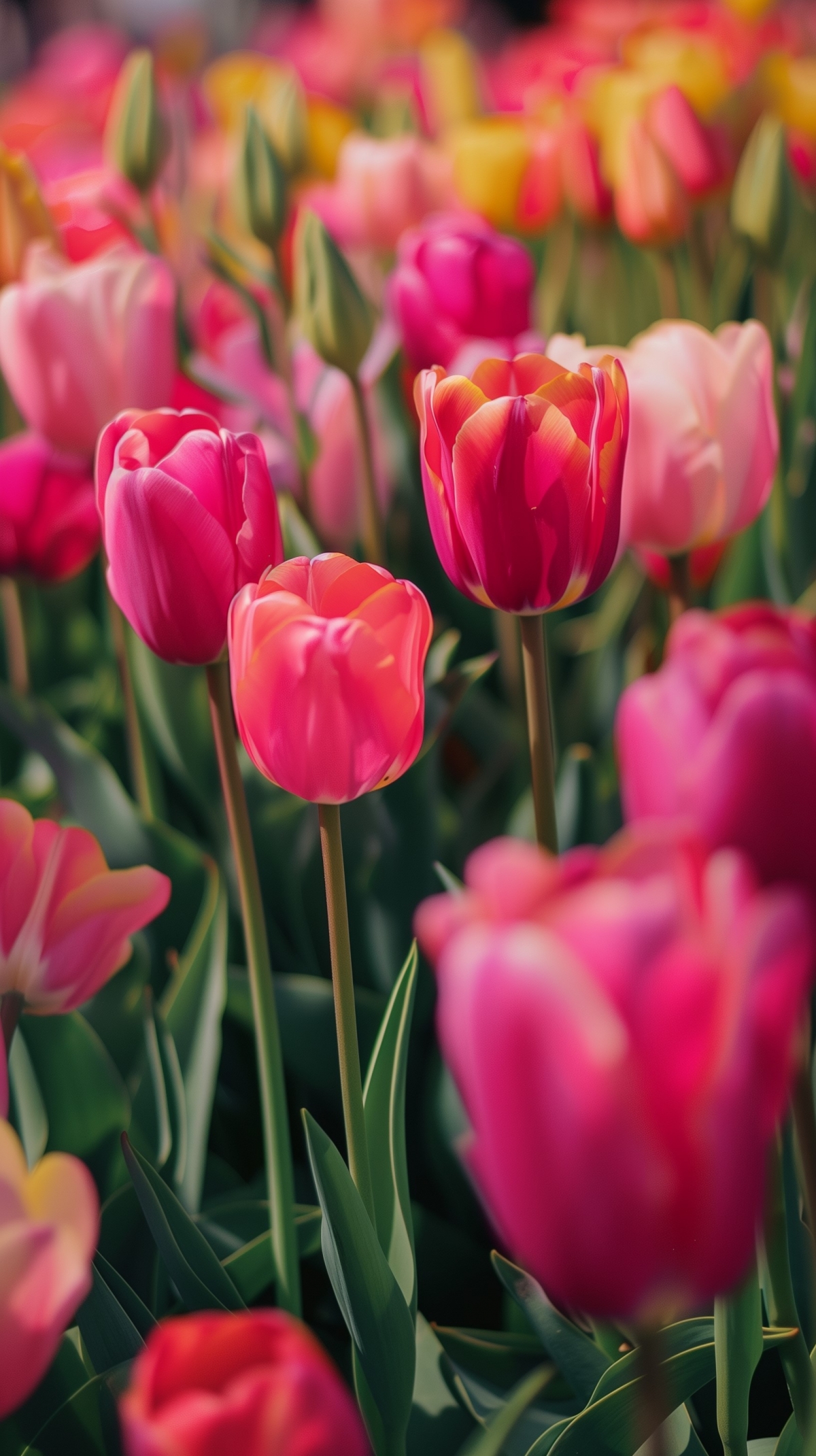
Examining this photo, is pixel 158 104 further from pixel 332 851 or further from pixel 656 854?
pixel 656 854

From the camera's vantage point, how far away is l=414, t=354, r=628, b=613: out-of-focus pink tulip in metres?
0.43

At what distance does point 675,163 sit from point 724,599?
0.41 metres

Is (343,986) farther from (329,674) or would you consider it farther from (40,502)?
(40,502)

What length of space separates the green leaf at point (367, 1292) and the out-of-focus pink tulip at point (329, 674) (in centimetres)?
12

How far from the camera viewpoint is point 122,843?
28.5 inches

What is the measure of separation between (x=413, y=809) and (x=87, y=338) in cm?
31

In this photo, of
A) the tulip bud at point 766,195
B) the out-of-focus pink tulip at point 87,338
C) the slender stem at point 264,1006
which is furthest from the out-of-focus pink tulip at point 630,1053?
the tulip bud at point 766,195

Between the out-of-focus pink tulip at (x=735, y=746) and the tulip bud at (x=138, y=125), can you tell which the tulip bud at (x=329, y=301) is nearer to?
the tulip bud at (x=138, y=125)

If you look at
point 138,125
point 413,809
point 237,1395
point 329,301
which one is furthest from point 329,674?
point 138,125

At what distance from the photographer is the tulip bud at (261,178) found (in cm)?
92

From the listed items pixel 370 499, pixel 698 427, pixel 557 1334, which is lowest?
pixel 557 1334

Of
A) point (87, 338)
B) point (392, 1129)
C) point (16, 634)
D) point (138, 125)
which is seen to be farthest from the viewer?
point (138, 125)

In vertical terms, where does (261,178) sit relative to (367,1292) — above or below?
above

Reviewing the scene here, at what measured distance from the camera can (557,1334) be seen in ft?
1.47
